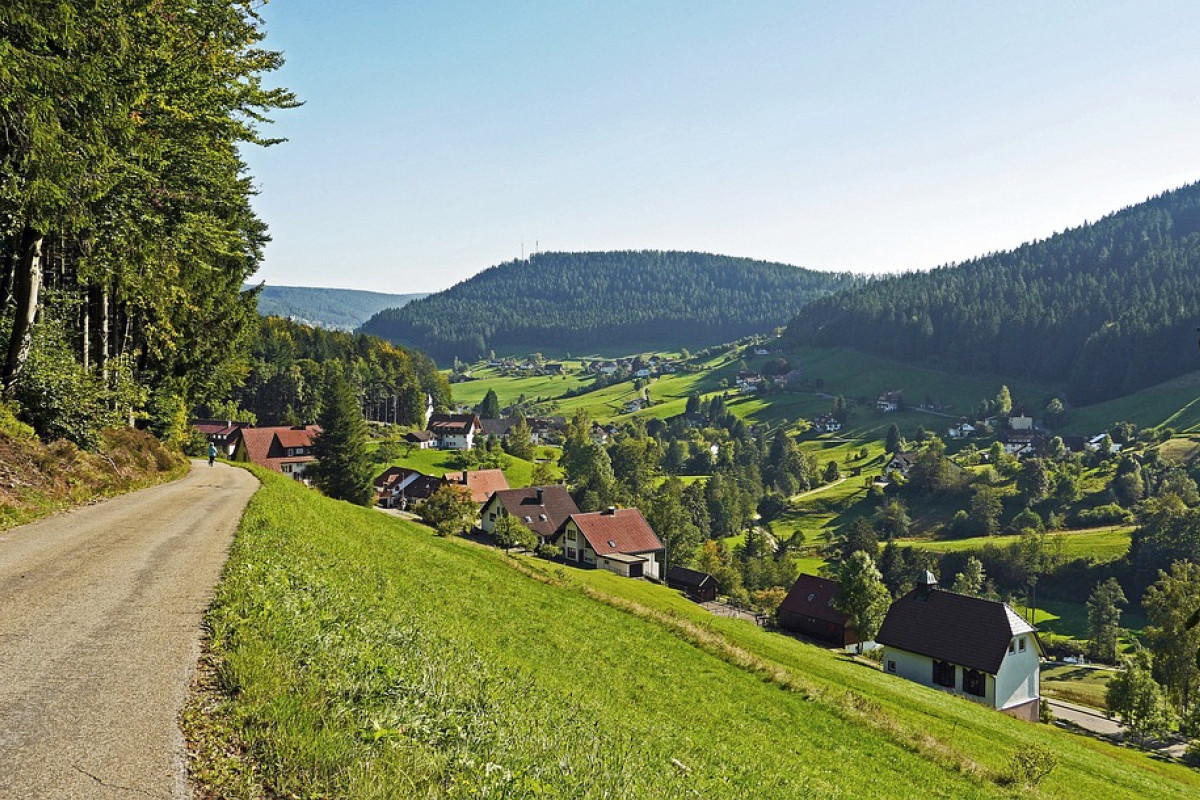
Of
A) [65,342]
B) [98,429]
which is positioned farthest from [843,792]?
[65,342]

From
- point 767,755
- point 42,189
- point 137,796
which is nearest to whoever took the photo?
point 137,796

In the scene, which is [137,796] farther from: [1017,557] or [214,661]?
[1017,557]

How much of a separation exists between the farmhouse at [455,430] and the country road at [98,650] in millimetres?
131421

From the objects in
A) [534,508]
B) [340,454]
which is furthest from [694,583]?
[340,454]

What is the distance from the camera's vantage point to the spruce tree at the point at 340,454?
69625mm

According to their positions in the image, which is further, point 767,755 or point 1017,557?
point 1017,557

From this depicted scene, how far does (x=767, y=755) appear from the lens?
14195 mm

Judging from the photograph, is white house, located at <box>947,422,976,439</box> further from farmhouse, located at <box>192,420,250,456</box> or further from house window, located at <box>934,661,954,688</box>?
farmhouse, located at <box>192,420,250,456</box>

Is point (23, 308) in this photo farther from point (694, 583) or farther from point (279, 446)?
point (279, 446)

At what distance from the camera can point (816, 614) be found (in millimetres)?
69188

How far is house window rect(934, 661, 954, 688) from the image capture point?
52.8 meters

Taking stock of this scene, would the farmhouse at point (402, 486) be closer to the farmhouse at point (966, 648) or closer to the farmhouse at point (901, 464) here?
the farmhouse at point (966, 648)

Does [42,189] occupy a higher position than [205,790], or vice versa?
[42,189]

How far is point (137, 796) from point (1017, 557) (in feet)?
407
